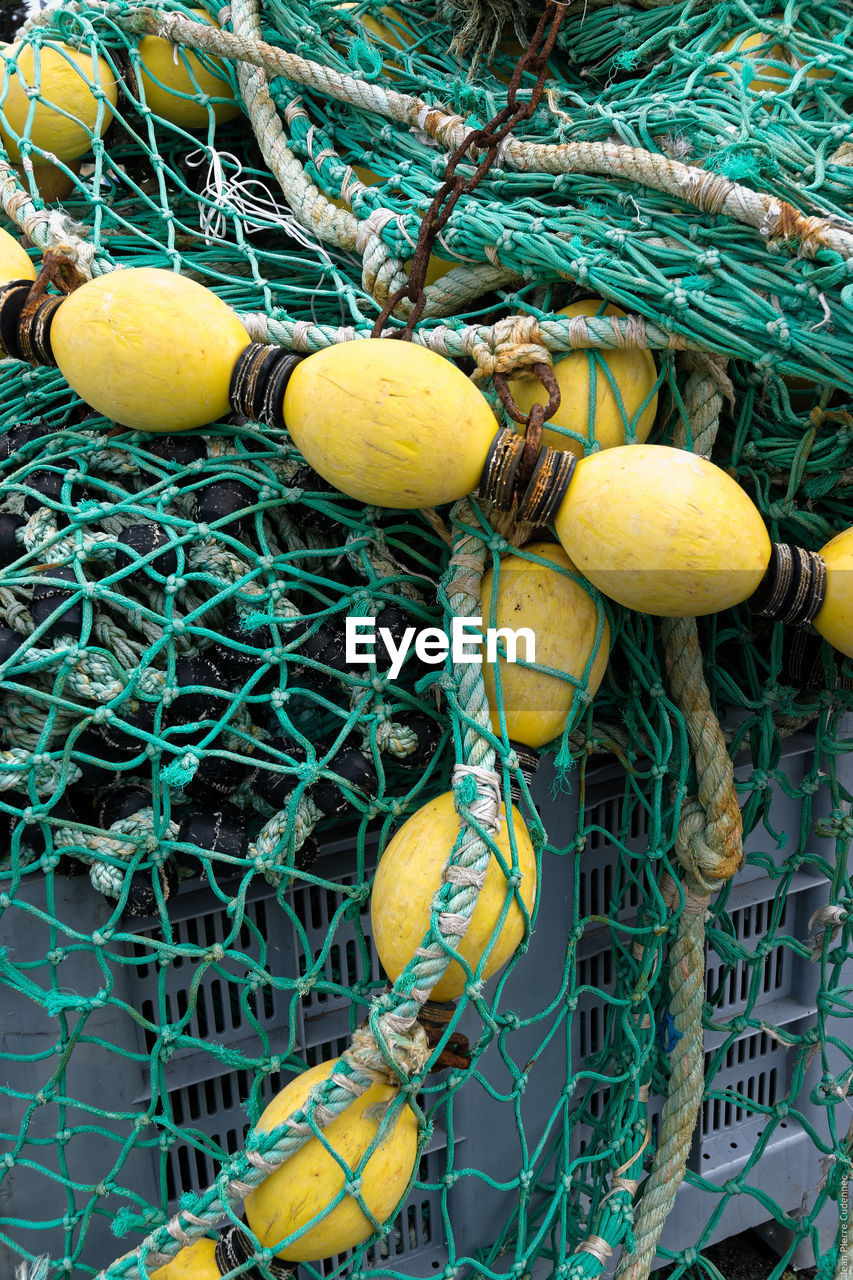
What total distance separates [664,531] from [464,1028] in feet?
2.08

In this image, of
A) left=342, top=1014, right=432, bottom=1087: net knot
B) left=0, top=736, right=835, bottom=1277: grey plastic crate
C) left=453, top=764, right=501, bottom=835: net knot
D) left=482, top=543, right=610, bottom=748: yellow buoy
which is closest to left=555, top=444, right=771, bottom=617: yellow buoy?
left=482, top=543, right=610, bottom=748: yellow buoy

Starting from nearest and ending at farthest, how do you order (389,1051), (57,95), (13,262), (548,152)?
(389,1051) → (548,152) → (13,262) → (57,95)

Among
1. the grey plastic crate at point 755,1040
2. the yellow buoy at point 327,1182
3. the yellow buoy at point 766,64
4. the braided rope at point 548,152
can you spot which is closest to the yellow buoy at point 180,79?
the braided rope at point 548,152

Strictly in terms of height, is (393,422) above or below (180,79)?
below

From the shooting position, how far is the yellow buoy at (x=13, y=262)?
122cm

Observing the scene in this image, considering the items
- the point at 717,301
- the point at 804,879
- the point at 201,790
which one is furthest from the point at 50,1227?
the point at 717,301

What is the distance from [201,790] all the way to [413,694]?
0.24m

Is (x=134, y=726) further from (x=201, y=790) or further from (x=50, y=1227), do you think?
(x=50, y=1227)

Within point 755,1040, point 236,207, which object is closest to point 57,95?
point 236,207

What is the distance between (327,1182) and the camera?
896mm

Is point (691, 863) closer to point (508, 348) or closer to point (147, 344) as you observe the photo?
point (508, 348)

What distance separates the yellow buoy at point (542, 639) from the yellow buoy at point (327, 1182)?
356 mm

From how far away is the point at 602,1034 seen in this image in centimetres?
140

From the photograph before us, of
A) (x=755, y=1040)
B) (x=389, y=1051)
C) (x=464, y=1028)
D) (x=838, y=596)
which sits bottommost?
(x=755, y=1040)
